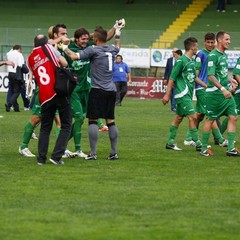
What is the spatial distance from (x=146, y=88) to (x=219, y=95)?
2351 centimetres

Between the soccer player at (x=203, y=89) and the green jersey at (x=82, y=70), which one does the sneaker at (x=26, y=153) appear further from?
the soccer player at (x=203, y=89)

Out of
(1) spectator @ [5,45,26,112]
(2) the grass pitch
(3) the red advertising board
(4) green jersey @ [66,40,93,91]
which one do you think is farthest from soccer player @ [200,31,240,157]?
(3) the red advertising board

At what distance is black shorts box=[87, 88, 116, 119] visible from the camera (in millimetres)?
13617

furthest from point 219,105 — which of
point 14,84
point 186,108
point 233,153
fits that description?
point 14,84

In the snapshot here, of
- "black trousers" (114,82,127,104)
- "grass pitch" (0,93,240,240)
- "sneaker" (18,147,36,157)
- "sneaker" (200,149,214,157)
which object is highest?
"grass pitch" (0,93,240,240)

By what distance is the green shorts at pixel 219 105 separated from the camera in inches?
576

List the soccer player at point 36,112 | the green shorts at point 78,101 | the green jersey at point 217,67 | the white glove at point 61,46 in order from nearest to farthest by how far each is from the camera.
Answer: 1. the white glove at point 61,46
2. the soccer player at point 36,112
3. the green shorts at point 78,101
4. the green jersey at point 217,67

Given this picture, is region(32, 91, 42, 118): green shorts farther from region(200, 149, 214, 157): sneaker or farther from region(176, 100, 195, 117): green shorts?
region(176, 100, 195, 117): green shorts

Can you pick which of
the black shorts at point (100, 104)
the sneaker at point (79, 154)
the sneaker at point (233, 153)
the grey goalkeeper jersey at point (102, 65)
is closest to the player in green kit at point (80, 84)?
the sneaker at point (79, 154)

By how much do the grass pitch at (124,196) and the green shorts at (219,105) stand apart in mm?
720

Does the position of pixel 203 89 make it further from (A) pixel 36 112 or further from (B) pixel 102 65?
(A) pixel 36 112

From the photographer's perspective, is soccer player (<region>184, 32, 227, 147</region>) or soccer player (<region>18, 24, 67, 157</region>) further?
soccer player (<region>184, 32, 227, 147</region>)

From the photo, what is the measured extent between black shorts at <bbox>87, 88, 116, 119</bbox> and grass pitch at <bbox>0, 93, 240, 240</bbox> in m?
0.71

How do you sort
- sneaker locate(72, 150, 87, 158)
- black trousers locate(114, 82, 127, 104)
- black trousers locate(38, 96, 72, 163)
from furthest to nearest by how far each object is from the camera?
black trousers locate(114, 82, 127, 104), sneaker locate(72, 150, 87, 158), black trousers locate(38, 96, 72, 163)
